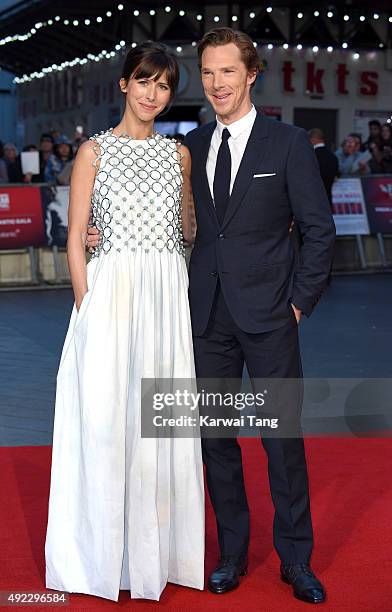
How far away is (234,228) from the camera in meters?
3.62

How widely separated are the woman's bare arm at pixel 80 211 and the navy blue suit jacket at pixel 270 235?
404 millimetres

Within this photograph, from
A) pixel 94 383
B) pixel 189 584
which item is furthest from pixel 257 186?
pixel 189 584

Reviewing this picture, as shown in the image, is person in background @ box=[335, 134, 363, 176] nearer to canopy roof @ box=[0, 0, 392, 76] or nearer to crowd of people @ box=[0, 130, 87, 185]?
crowd of people @ box=[0, 130, 87, 185]

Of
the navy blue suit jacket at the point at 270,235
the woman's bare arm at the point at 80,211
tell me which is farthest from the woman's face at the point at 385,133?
the woman's bare arm at the point at 80,211

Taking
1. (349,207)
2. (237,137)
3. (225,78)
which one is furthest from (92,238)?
(349,207)

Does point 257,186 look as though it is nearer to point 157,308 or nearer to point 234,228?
point 234,228

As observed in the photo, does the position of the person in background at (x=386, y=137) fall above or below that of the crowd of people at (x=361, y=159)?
above

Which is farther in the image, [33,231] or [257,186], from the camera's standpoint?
[33,231]

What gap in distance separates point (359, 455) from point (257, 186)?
90.4 inches

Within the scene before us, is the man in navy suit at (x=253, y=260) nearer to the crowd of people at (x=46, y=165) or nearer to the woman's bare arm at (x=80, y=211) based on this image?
the woman's bare arm at (x=80, y=211)

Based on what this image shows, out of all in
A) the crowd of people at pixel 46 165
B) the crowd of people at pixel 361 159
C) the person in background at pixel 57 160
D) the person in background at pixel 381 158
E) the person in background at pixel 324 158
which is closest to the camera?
the person in background at pixel 324 158

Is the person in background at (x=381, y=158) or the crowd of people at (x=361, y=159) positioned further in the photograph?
the person in background at (x=381, y=158)

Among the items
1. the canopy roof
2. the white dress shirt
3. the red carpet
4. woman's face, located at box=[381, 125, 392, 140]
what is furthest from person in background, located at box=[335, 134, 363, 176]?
the white dress shirt

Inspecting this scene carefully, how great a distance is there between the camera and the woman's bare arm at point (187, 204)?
3.77m
